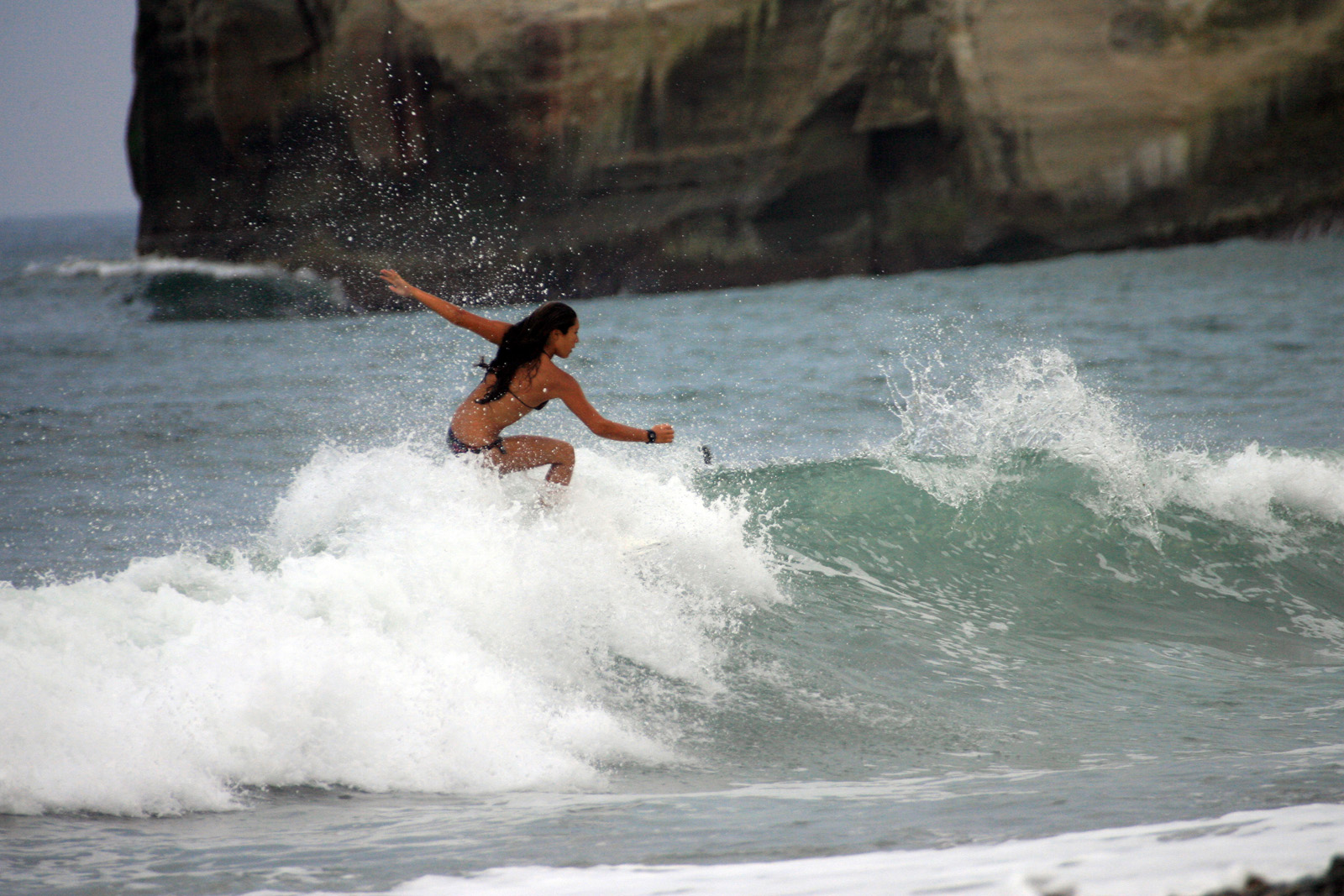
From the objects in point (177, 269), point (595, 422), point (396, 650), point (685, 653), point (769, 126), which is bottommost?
point (177, 269)

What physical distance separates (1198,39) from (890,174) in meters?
6.40

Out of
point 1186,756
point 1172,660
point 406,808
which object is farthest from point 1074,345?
point 406,808

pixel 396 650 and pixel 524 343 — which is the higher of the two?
pixel 524 343

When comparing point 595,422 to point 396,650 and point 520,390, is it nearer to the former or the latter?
point 520,390

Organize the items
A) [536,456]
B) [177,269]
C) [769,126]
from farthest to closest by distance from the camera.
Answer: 1. [177,269]
2. [769,126]
3. [536,456]

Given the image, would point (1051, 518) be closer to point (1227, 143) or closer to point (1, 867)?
point (1, 867)

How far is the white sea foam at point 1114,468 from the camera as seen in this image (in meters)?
8.23

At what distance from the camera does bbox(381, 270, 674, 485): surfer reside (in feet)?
18.4

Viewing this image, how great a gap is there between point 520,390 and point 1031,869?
129 inches

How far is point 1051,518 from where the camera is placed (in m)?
8.04

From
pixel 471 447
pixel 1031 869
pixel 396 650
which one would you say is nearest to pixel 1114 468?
pixel 471 447

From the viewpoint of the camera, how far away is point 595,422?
5.66m

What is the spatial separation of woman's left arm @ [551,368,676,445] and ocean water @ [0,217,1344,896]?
0.67ft

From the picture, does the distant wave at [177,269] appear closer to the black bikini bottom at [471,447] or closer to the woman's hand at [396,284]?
the black bikini bottom at [471,447]
